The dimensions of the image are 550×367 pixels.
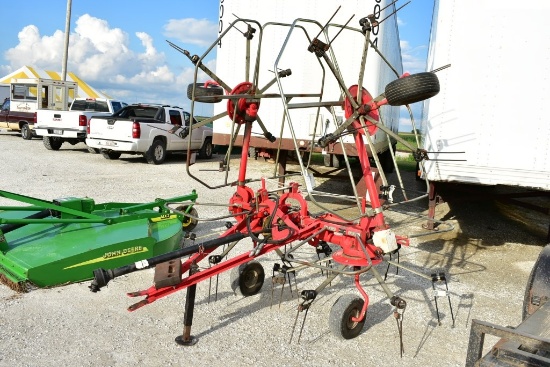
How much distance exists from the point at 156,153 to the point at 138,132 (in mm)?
1055

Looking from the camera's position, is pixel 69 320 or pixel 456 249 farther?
pixel 456 249

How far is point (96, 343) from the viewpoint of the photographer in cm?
395

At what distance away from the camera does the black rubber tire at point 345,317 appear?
4.15m

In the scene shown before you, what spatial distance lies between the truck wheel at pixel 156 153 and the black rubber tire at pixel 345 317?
1180cm

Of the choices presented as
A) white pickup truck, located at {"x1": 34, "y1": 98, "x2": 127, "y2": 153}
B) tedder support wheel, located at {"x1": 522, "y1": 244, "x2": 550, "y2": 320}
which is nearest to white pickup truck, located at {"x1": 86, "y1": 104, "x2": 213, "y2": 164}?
white pickup truck, located at {"x1": 34, "y1": 98, "x2": 127, "y2": 153}

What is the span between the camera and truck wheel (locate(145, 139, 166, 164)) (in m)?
15.1

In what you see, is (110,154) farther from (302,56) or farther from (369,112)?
(369,112)

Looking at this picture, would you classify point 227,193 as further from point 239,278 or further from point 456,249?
point 239,278

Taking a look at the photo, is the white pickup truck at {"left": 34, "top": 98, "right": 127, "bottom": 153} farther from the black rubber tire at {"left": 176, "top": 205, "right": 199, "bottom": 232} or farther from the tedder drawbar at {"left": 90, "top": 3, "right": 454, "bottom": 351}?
the tedder drawbar at {"left": 90, "top": 3, "right": 454, "bottom": 351}

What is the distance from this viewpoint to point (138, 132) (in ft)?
47.3

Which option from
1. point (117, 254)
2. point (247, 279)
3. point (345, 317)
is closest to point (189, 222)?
point (117, 254)

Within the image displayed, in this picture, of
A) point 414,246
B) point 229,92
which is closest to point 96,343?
point 229,92

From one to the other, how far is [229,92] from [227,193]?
6.54 metres

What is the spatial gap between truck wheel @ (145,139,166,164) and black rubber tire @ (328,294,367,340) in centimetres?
1180
